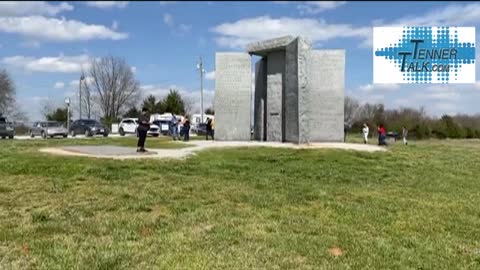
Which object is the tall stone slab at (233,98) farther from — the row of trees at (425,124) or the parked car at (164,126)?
the row of trees at (425,124)

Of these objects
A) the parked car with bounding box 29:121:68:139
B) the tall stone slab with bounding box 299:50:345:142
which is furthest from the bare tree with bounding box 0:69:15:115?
the tall stone slab with bounding box 299:50:345:142

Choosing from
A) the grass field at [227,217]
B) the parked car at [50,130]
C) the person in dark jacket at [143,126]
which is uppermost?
the person in dark jacket at [143,126]

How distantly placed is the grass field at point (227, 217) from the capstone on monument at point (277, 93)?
10.9 meters

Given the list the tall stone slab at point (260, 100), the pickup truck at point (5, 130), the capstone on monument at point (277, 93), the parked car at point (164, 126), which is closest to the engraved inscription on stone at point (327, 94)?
the capstone on monument at point (277, 93)

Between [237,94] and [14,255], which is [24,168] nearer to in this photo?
[14,255]

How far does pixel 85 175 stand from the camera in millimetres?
11672

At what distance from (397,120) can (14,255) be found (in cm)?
6031

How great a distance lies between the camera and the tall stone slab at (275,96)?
85.0 feet

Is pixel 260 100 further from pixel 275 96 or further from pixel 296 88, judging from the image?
pixel 296 88

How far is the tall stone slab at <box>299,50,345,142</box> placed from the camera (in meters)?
26.4

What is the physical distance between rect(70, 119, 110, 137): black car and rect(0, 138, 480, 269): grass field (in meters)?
32.5

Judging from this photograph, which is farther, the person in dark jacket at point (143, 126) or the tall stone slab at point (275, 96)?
the tall stone slab at point (275, 96)

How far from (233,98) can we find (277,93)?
2278 mm

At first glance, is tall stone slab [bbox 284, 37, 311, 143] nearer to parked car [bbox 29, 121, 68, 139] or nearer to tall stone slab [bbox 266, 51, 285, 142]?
tall stone slab [bbox 266, 51, 285, 142]
